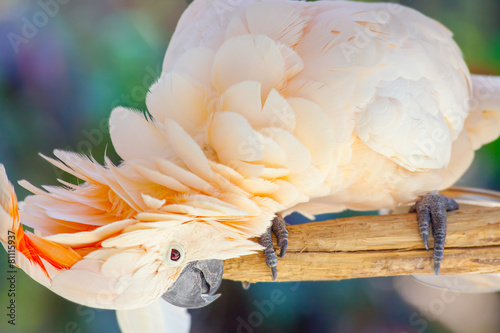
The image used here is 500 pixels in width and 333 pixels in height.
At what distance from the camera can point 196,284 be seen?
3.73 feet

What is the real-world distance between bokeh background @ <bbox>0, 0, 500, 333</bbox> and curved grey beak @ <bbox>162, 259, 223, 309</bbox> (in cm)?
99

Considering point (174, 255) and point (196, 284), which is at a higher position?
point (174, 255)

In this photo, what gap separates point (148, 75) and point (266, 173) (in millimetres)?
1387

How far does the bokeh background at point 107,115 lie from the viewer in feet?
6.93

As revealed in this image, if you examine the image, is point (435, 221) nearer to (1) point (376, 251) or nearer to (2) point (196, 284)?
(1) point (376, 251)

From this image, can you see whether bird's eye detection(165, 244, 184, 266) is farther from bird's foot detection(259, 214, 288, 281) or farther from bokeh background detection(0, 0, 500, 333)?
bokeh background detection(0, 0, 500, 333)

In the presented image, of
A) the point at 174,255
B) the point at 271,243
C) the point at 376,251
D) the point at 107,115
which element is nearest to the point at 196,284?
the point at 174,255

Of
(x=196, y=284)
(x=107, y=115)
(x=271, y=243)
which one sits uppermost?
(x=107, y=115)

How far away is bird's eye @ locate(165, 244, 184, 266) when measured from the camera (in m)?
1.03

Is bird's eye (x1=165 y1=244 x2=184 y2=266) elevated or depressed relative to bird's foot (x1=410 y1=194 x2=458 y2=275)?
elevated

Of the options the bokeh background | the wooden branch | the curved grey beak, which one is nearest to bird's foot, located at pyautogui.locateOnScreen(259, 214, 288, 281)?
the wooden branch

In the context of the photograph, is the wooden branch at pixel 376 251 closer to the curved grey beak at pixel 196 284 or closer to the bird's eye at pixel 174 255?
the curved grey beak at pixel 196 284

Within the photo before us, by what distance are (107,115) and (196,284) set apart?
52.9 inches

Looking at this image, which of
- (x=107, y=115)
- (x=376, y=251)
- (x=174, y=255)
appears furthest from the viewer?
(x=107, y=115)
